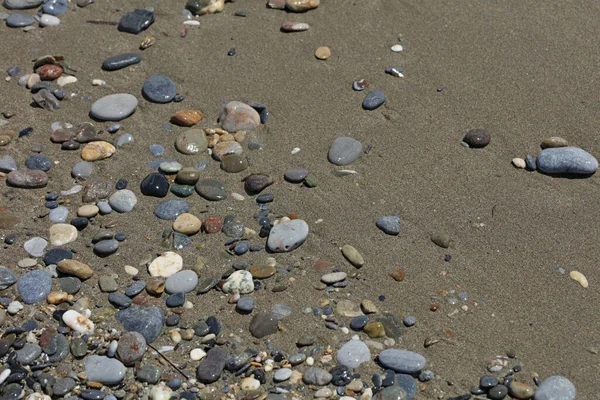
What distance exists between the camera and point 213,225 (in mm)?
3441

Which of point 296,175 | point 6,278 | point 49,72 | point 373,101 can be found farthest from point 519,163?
point 49,72

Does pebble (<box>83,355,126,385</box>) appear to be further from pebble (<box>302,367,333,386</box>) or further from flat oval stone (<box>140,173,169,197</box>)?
flat oval stone (<box>140,173,169,197</box>)

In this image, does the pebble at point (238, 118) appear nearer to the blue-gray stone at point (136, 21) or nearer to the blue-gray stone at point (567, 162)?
the blue-gray stone at point (136, 21)

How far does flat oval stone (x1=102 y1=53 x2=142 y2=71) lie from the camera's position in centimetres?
426

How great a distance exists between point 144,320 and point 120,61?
1.82 meters

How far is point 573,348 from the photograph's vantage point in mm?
2977

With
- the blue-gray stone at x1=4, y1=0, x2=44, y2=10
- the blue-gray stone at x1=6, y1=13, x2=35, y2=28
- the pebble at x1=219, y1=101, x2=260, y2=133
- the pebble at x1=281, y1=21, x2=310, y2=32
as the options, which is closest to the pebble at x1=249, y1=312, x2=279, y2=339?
the pebble at x1=219, y1=101, x2=260, y2=133

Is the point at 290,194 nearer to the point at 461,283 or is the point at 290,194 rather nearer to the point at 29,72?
the point at 461,283

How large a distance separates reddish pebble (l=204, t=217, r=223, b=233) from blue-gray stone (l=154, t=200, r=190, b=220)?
0.14m

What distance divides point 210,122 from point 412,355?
175 centimetres

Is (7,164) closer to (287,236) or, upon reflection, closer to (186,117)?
(186,117)

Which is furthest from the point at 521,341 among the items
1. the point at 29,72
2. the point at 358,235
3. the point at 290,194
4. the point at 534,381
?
the point at 29,72

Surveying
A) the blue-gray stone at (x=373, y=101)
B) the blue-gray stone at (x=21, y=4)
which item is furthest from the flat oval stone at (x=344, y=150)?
the blue-gray stone at (x=21, y=4)

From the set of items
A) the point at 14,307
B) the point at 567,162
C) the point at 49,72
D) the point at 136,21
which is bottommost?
the point at 14,307
